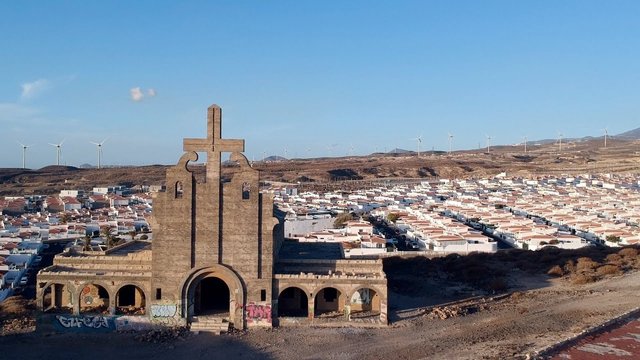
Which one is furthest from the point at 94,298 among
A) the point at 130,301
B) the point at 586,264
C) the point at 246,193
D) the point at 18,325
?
the point at 586,264

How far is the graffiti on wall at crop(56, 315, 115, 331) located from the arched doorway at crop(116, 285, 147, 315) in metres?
1.69

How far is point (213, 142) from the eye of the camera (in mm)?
32406

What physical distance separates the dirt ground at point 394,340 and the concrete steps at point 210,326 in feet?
1.97

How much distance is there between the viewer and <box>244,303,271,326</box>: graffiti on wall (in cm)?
3206

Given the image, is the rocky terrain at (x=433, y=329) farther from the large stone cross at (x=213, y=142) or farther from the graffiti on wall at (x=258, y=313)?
the large stone cross at (x=213, y=142)

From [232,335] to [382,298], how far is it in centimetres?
864

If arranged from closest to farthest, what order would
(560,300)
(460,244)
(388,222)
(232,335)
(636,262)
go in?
(232,335) → (560,300) → (636,262) → (460,244) → (388,222)

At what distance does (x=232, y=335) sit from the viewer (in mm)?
31094

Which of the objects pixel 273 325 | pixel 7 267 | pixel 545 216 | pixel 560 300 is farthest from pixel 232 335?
pixel 545 216

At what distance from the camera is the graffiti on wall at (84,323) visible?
31828mm

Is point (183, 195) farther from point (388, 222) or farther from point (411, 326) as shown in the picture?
point (388, 222)

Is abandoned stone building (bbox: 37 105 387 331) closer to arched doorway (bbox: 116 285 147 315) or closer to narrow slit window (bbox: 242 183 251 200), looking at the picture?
narrow slit window (bbox: 242 183 251 200)

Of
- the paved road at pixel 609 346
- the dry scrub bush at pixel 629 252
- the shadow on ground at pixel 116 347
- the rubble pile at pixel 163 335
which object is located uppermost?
the dry scrub bush at pixel 629 252

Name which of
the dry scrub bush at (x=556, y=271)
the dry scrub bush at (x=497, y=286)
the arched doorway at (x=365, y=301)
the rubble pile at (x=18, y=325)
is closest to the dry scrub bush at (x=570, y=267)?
the dry scrub bush at (x=556, y=271)
